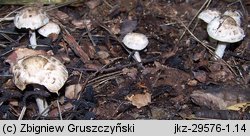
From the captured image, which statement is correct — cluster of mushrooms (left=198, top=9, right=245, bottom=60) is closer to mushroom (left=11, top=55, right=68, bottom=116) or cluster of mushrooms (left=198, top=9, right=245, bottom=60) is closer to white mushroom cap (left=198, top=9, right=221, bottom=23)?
white mushroom cap (left=198, top=9, right=221, bottom=23)

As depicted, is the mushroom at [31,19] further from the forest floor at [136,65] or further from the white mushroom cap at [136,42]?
the white mushroom cap at [136,42]

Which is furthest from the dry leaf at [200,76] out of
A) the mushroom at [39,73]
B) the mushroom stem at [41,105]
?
the mushroom stem at [41,105]

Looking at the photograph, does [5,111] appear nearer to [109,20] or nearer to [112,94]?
[112,94]

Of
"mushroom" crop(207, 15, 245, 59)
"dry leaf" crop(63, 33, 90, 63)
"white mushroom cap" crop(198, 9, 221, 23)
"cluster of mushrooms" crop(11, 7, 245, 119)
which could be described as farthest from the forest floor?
"mushroom" crop(207, 15, 245, 59)

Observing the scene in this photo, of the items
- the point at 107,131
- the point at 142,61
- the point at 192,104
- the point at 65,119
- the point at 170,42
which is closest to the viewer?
the point at 107,131

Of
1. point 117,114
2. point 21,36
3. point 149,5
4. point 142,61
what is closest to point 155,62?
point 142,61

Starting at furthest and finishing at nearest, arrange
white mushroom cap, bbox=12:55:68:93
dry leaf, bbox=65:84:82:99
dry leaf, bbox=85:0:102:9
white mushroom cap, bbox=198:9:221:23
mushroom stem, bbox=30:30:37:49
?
dry leaf, bbox=85:0:102:9, white mushroom cap, bbox=198:9:221:23, mushroom stem, bbox=30:30:37:49, dry leaf, bbox=65:84:82:99, white mushroom cap, bbox=12:55:68:93
